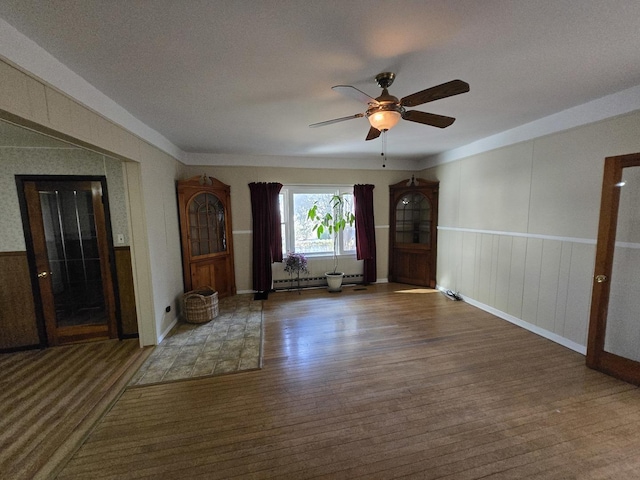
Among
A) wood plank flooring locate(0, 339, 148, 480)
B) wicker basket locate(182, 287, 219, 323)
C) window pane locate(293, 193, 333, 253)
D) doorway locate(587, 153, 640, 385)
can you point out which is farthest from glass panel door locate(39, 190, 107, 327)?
doorway locate(587, 153, 640, 385)

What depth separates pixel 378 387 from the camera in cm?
232

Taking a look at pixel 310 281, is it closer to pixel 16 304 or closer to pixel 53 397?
pixel 53 397

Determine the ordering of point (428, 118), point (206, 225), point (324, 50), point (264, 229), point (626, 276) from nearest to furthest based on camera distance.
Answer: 1. point (324, 50)
2. point (428, 118)
3. point (626, 276)
4. point (206, 225)
5. point (264, 229)

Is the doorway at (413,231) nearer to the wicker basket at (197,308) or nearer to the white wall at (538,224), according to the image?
the white wall at (538,224)

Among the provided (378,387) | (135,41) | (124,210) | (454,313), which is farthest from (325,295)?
(135,41)

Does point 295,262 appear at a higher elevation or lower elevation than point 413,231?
lower

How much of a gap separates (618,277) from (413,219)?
3.32m

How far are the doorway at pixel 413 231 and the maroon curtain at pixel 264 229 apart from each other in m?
2.48

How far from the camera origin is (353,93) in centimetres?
184

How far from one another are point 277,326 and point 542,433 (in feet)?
9.18

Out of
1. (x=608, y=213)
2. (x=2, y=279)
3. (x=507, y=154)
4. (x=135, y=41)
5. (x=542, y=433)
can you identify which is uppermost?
(x=135, y=41)

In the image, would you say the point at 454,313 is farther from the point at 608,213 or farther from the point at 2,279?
the point at 2,279

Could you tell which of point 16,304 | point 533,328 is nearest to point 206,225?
point 16,304

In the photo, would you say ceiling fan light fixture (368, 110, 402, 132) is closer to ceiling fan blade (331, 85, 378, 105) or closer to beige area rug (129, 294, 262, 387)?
ceiling fan blade (331, 85, 378, 105)
